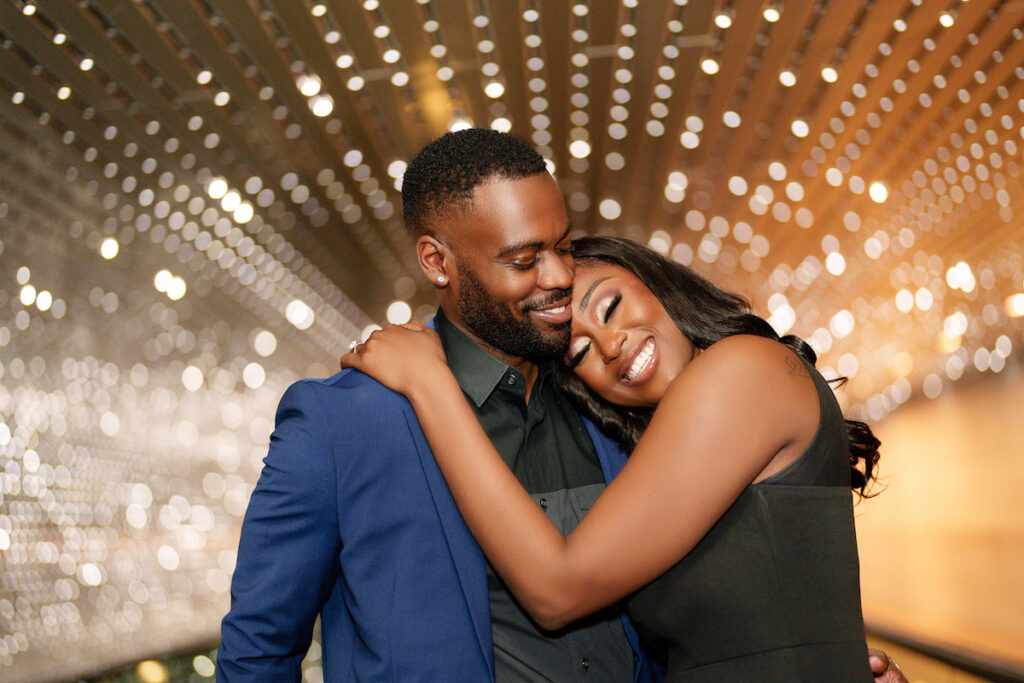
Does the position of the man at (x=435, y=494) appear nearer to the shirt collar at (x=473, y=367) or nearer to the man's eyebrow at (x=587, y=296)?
the shirt collar at (x=473, y=367)

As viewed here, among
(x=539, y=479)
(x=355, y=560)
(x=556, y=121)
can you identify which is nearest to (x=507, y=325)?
(x=539, y=479)

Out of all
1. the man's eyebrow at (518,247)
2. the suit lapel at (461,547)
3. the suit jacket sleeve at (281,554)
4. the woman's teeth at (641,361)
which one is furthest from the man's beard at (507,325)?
the suit jacket sleeve at (281,554)

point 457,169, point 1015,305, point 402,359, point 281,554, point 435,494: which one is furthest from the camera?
point 1015,305

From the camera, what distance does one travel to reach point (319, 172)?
16.7 ft

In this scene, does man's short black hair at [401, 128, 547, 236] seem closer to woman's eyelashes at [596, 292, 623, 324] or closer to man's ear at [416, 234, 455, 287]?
man's ear at [416, 234, 455, 287]

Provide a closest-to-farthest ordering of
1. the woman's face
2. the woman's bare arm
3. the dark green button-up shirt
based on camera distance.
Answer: the woman's bare arm, the dark green button-up shirt, the woman's face

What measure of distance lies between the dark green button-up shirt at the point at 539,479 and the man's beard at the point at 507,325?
59 mm

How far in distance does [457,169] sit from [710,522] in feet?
3.23

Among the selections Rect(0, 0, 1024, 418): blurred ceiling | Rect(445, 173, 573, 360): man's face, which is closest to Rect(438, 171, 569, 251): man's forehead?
Rect(445, 173, 573, 360): man's face

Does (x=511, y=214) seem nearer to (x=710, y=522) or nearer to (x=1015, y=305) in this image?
(x=710, y=522)

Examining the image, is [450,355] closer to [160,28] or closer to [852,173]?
[160,28]

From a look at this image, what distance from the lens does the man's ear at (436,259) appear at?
2.05 metres

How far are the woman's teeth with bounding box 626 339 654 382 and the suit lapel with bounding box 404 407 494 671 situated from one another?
61 cm

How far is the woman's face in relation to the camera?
2156mm
